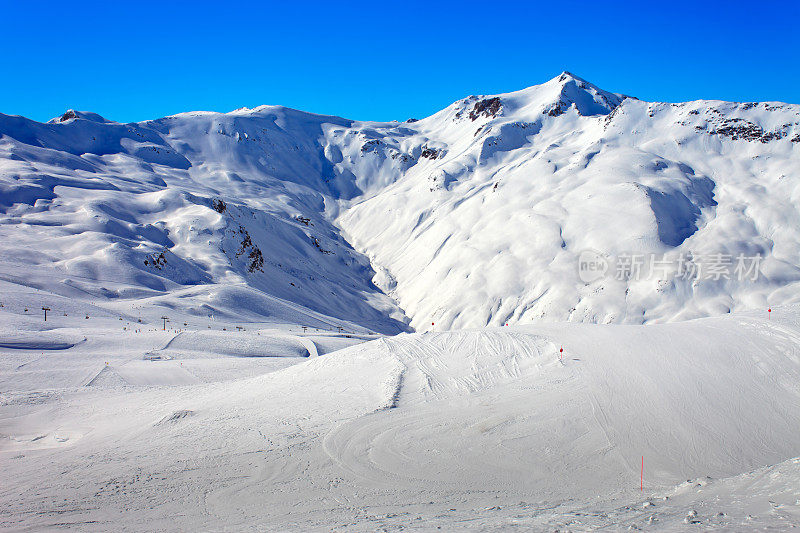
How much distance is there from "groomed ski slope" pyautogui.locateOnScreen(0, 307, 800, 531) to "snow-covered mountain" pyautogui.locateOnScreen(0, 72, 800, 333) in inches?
1150

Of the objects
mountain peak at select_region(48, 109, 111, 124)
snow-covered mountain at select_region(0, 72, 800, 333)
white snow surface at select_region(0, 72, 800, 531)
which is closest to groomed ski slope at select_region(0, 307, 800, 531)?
white snow surface at select_region(0, 72, 800, 531)

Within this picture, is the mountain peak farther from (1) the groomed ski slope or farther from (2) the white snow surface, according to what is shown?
(1) the groomed ski slope

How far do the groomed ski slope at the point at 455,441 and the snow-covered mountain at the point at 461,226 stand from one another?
29222 millimetres

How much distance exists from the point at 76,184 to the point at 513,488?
80539 millimetres

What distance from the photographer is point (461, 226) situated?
8012cm

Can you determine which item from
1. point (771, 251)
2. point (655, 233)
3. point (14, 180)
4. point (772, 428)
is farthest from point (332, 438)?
point (14, 180)

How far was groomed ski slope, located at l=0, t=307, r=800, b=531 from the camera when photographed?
9.35 meters

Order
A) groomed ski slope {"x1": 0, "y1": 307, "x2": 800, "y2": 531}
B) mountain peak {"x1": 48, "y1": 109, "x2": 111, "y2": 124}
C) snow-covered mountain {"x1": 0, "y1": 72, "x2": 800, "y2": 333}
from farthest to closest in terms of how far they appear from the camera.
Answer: mountain peak {"x1": 48, "y1": 109, "x2": 111, "y2": 124} → snow-covered mountain {"x1": 0, "y1": 72, "x2": 800, "y2": 333} → groomed ski slope {"x1": 0, "y1": 307, "x2": 800, "y2": 531}

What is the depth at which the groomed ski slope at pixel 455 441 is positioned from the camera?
935 cm

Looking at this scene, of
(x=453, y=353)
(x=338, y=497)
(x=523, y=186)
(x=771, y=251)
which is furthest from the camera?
(x=523, y=186)

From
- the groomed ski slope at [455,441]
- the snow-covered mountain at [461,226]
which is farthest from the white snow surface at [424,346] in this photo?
the snow-covered mountain at [461,226]

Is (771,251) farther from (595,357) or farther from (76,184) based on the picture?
(76,184)

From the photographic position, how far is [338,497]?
1042 centimetres

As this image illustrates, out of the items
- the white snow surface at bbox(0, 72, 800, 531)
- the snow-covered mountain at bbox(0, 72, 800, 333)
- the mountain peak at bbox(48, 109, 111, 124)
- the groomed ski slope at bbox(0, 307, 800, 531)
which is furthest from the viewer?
the mountain peak at bbox(48, 109, 111, 124)
